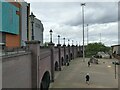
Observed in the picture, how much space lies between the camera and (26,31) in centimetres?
7712

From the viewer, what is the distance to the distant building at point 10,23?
56.7 m

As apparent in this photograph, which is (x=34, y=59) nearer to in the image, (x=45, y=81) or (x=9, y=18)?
(x=45, y=81)

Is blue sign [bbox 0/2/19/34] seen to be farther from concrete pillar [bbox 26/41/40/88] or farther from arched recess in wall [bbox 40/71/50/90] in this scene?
concrete pillar [bbox 26/41/40/88]

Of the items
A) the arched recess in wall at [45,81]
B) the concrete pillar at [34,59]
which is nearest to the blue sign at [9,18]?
the arched recess in wall at [45,81]

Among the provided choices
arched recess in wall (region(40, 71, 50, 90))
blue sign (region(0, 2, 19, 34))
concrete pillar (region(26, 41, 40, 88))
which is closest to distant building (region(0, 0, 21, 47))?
blue sign (region(0, 2, 19, 34))

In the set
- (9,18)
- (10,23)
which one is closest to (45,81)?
(9,18)

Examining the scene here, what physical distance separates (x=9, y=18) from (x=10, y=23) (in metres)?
1.59

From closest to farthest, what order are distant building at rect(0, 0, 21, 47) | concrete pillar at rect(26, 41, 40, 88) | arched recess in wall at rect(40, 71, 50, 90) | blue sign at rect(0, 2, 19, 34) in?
concrete pillar at rect(26, 41, 40, 88), arched recess in wall at rect(40, 71, 50, 90), blue sign at rect(0, 2, 19, 34), distant building at rect(0, 0, 21, 47)

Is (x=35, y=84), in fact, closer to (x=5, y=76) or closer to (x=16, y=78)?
(x=16, y=78)

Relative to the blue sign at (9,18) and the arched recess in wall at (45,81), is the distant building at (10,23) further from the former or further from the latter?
the arched recess in wall at (45,81)

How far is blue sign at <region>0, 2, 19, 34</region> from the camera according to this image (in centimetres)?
5655

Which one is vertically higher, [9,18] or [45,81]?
[9,18]

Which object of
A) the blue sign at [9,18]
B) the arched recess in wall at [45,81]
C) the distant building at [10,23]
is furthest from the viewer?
the distant building at [10,23]

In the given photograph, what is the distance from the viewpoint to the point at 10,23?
60875 millimetres
